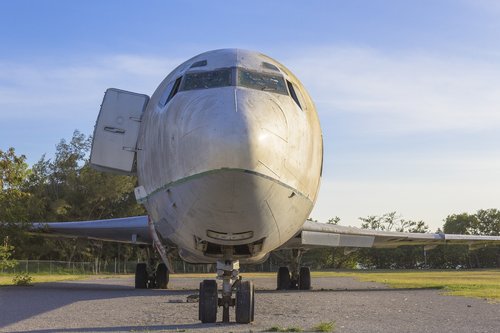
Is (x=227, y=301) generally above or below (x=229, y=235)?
below

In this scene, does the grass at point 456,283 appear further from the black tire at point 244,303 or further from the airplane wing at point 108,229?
the airplane wing at point 108,229

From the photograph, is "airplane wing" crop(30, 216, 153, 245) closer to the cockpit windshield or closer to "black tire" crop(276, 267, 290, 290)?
"black tire" crop(276, 267, 290, 290)

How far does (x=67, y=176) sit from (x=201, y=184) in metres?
50.7

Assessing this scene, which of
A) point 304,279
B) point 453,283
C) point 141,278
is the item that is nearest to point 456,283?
point 453,283

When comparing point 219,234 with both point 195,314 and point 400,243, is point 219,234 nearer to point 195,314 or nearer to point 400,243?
point 195,314

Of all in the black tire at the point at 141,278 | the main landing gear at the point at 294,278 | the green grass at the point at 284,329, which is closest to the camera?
the green grass at the point at 284,329

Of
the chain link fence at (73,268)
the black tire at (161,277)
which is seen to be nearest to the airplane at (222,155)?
the black tire at (161,277)

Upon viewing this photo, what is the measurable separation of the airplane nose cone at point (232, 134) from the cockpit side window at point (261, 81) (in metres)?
0.56

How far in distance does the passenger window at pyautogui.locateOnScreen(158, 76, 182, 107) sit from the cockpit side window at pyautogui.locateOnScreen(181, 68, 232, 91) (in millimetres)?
193

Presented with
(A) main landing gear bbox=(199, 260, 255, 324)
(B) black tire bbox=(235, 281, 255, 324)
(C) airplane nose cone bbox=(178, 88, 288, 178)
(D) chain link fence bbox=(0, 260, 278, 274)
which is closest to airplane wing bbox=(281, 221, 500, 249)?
(A) main landing gear bbox=(199, 260, 255, 324)

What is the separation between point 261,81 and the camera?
26.7ft

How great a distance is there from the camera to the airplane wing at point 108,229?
54.2ft

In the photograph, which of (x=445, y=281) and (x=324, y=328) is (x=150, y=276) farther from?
(x=445, y=281)

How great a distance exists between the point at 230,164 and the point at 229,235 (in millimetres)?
1437
